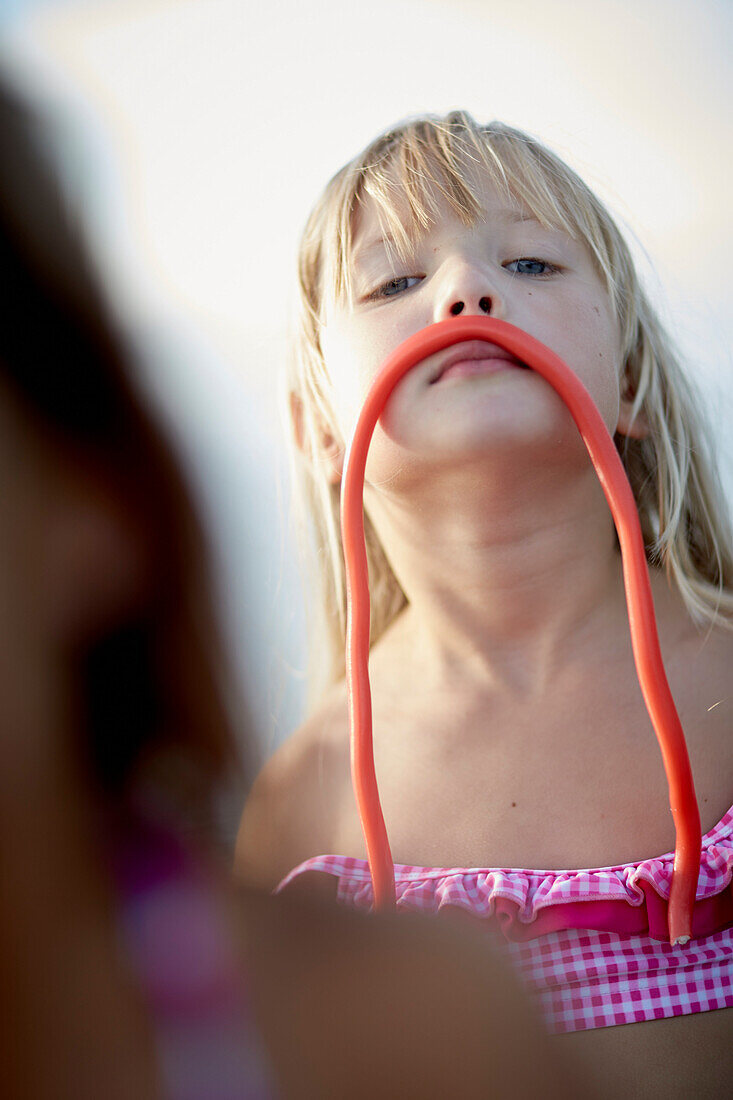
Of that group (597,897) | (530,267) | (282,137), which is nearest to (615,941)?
(597,897)

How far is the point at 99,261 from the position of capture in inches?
24.6

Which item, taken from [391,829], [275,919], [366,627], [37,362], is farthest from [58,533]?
[391,829]

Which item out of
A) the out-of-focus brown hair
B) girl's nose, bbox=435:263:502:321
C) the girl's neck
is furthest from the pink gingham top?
girl's nose, bbox=435:263:502:321

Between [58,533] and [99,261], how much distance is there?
0.24 m

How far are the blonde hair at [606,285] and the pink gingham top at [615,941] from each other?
0.30 metres

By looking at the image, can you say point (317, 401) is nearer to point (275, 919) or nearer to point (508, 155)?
point (508, 155)

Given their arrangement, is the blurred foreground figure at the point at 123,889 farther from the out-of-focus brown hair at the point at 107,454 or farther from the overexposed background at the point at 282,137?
the overexposed background at the point at 282,137

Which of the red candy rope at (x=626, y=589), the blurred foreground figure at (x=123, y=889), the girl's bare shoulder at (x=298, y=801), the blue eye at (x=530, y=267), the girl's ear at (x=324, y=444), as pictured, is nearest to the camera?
the blurred foreground figure at (x=123, y=889)

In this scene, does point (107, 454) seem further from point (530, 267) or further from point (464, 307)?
point (530, 267)

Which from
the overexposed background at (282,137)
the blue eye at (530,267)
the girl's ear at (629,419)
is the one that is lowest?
the girl's ear at (629,419)

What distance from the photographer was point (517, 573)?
985 millimetres

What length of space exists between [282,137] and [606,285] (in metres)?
0.52

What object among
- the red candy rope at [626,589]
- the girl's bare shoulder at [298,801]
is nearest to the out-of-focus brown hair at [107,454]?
the red candy rope at [626,589]

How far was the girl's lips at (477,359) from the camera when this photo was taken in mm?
851
